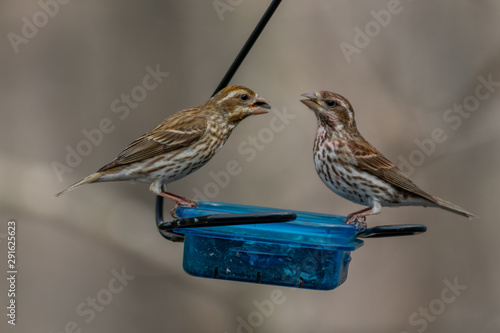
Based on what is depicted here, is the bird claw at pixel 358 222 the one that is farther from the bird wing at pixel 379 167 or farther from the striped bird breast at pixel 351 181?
the bird wing at pixel 379 167

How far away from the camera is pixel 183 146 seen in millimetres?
5914

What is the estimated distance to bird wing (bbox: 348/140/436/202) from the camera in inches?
241

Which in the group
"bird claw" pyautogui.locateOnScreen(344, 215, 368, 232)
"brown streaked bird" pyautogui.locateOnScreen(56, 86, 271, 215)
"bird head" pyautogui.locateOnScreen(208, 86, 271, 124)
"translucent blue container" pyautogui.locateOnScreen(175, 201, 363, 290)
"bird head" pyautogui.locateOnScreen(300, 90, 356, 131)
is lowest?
"translucent blue container" pyautogui.locateOnScreen(175, 201, 363, 290)

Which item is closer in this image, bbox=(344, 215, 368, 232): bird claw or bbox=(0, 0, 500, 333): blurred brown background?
bbox=(344, 215, 368, 232): bird claw

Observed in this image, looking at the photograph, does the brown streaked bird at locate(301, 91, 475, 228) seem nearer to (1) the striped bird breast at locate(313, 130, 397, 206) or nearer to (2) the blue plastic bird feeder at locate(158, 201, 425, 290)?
(1) the striped bird breast at locate(313, 130, 397, 206)

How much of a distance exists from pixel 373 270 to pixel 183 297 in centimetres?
261

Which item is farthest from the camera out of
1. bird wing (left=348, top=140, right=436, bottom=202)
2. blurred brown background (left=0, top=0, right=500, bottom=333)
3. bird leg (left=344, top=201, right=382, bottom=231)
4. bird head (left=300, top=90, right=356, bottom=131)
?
blurred brown background (left=0, top=0, right=500, bottom=333)

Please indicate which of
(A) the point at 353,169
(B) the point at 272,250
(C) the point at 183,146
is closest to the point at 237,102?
(C) the point at 183,146

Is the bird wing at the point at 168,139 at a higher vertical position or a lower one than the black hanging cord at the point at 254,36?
lower

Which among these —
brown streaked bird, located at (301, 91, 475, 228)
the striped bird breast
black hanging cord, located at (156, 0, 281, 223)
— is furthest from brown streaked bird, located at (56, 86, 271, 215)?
the striped bird breast

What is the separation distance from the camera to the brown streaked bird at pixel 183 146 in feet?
19.3

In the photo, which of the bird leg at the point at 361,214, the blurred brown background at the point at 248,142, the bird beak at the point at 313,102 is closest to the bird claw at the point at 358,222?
the bird leg at the point at 361,214

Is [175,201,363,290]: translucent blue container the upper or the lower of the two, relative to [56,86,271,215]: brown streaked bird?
lower

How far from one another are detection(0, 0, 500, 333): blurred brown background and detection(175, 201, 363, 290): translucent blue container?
Answer: 15.0ft
